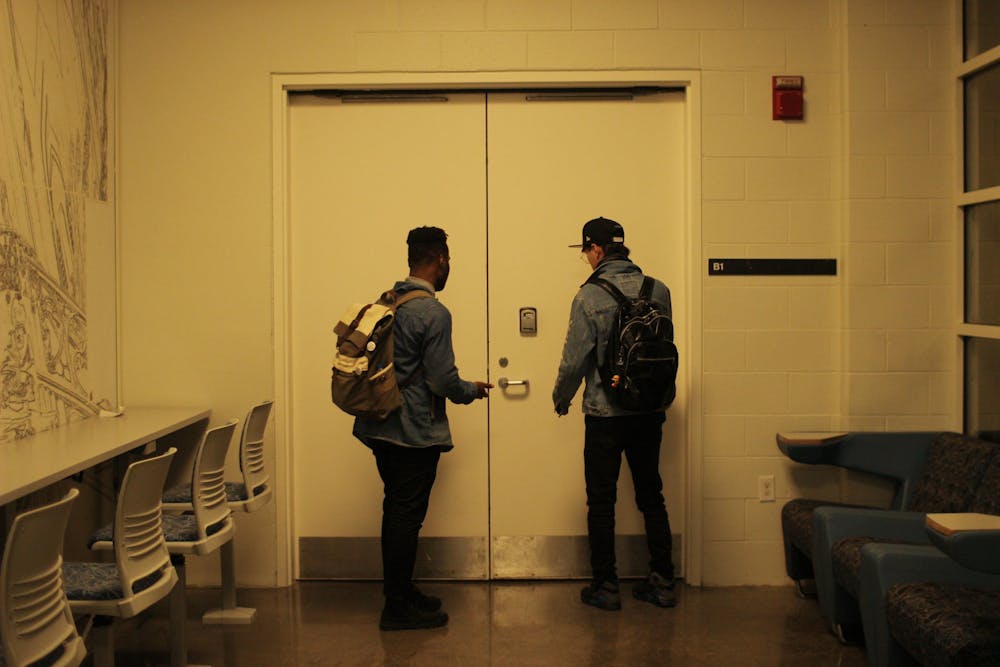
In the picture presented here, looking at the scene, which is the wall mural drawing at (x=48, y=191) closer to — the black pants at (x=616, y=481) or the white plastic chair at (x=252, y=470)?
the white plastic chair at (x=252, y=470)

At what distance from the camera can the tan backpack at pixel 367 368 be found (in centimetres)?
382

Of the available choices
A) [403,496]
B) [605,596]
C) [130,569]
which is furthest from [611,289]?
[130,569]

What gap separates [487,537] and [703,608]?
1.06 m

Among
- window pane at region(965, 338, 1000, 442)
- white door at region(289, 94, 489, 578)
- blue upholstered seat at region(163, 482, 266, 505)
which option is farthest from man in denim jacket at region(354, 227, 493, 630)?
window pane at region(965, 338, 1000, 442)

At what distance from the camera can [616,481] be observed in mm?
4344

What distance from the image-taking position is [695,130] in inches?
186

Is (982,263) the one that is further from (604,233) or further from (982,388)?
(604,233)

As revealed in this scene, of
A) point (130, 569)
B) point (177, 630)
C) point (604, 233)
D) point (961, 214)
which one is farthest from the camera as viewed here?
point (961, 214)

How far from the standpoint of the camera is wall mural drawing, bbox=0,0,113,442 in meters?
3.79

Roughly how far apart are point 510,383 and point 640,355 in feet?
3.06

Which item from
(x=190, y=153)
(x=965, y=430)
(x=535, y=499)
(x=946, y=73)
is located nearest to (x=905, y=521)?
(x=965, y=430)

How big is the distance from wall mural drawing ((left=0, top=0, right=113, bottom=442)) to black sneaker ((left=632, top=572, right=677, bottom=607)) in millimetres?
2572

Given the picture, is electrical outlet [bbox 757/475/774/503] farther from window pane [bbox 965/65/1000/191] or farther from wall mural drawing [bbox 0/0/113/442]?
wall mural drawing [bbox 0/0/113/442]

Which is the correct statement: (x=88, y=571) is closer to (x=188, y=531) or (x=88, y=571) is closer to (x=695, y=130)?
(x=188, y=531)
